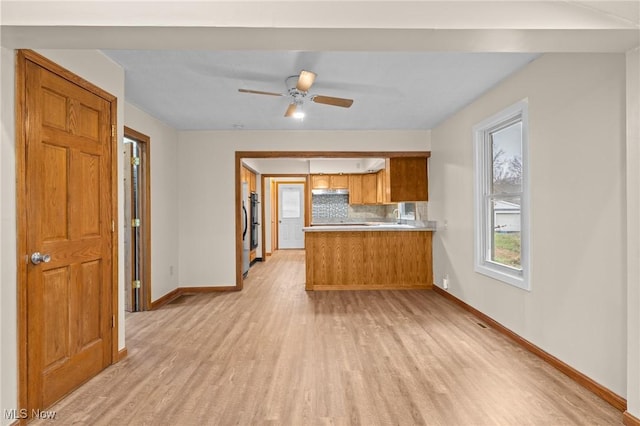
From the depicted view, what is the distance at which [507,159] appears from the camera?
3.44 metres

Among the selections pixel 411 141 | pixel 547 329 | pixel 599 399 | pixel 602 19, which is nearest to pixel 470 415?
pixel 599 399

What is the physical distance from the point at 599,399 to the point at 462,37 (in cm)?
228

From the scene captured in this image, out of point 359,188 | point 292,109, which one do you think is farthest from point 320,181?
point 292,109

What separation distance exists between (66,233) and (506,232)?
3.65 m

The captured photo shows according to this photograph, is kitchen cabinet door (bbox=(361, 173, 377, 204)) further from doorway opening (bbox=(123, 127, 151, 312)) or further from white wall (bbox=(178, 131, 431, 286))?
doorway opening (bbox=(123, 127, 151, 312))

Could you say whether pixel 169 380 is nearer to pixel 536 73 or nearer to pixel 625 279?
pixel 625 279

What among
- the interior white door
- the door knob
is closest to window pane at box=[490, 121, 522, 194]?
the door knob

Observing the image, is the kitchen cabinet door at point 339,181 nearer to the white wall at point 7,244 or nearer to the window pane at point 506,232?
the window pane at point 506,232

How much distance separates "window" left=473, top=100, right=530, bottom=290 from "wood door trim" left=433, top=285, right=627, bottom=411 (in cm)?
46

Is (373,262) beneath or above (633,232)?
beneath

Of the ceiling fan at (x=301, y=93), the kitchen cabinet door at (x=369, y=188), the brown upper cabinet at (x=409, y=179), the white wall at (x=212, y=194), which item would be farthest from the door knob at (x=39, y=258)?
the kitchen cabinet door at (x=369, y=188)

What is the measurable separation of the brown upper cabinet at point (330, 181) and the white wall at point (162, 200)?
4006mm

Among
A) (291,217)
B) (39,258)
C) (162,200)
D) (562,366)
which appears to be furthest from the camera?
(291,217)

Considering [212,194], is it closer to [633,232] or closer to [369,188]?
[369,188]
